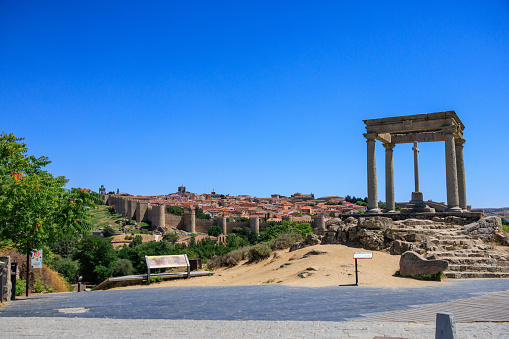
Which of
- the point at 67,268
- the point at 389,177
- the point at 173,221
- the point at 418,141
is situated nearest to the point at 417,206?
the point at 389,177

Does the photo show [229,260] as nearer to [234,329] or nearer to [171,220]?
[234,329]

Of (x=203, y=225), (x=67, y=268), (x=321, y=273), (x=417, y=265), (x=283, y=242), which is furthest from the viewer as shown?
(x=203, y=225)

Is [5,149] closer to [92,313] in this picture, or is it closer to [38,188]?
[38,188]

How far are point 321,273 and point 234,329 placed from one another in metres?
7.53

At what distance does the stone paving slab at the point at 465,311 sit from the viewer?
22.1 ft

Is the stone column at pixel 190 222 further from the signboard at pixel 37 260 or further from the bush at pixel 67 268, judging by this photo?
the signboard at pixel 37 260

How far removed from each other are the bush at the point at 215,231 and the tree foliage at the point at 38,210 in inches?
3276

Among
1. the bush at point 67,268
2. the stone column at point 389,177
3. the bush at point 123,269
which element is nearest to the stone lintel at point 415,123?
the stone column at point 389,177

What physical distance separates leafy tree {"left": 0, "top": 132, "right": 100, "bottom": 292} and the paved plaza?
1696mm

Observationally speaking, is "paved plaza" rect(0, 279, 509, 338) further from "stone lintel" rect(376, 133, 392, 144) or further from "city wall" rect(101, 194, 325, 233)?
"city wall" rect(101, 194, 325, 233)

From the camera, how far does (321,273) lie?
13.4 meters

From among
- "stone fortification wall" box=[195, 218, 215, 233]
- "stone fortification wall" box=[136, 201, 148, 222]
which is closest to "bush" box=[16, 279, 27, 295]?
"stone fortification wall" box=[195, 218, 215, 233]

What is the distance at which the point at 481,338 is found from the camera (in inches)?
220

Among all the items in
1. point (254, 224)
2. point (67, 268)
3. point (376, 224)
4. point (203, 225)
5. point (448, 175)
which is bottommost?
point (203, 225)
